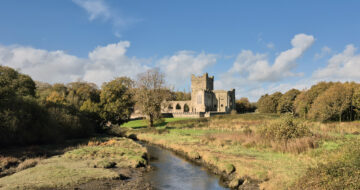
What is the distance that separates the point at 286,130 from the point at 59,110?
94.6 feet

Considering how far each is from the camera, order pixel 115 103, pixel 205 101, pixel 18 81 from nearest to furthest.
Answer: pixel 18 81, pixel 115 103, pixel 205 101

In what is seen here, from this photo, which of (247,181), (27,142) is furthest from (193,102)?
(247,181)

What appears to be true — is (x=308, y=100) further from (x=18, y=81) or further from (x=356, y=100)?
(x=18, y=81)

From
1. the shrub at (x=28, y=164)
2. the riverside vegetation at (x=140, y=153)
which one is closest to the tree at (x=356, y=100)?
the riverside vegetation at (x=140, y=153)

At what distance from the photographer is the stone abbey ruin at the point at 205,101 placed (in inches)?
3457

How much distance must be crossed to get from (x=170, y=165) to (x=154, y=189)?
Result: 6396 millimetres

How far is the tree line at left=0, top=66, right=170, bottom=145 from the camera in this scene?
1054 inches

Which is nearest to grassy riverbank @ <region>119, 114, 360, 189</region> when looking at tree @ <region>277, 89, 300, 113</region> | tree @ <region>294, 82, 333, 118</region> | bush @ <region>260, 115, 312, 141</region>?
bush @ <region>260, 115, 312, 141</region>

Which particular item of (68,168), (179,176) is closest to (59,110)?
(68,168)

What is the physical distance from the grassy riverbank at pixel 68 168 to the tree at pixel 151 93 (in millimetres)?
20557

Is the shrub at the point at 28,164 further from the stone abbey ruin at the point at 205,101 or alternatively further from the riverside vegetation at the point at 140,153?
the stone abbey ruin at the point at 205,101

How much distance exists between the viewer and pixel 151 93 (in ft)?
152

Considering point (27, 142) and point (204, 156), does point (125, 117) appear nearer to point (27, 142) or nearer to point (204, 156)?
point (27, 142)

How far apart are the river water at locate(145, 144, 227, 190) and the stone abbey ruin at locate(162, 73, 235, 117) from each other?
53400 millimetres
